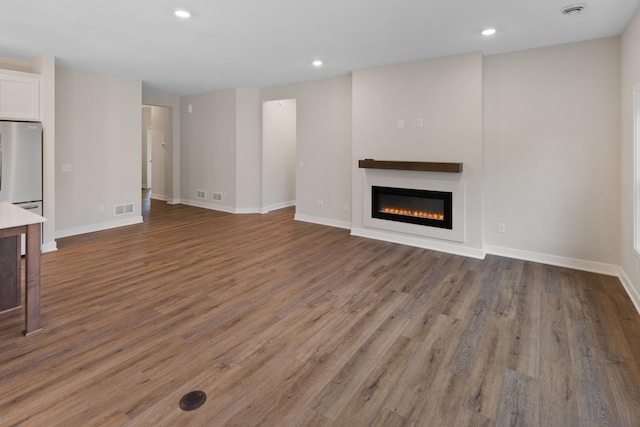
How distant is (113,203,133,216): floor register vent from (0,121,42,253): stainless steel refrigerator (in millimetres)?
1611

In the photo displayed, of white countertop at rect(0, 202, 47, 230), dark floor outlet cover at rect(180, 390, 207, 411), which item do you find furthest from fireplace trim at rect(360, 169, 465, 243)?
white countertop at rect(0, 202, 47, 230)

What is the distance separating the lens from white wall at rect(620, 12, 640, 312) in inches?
122

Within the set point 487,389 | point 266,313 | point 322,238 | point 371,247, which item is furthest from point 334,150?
point 487,389

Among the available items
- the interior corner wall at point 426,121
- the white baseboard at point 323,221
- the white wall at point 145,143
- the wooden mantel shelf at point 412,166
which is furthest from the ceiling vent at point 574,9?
the white wall at point 145,143

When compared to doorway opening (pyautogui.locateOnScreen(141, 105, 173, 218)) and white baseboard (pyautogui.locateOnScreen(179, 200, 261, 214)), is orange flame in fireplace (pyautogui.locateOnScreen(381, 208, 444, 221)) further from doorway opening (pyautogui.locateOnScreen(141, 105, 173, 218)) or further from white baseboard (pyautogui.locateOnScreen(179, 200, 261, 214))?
Answer: doorway opening (pyautogui.locateOnScreen(141, 105, 173, 218))

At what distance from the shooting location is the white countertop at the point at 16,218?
7.63ft

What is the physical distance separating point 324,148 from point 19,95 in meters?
4.38

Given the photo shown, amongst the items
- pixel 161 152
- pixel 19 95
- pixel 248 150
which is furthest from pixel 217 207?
pixel 19 95

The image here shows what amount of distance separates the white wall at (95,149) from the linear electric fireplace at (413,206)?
14.6 ft

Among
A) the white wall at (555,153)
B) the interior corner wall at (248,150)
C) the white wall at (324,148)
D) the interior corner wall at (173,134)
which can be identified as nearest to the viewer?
the white wall at (555,153)

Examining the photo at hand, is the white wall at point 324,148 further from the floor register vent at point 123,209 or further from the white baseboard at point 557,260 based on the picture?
the floor register vent at point 123,209

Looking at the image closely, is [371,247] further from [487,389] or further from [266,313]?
[487,389]

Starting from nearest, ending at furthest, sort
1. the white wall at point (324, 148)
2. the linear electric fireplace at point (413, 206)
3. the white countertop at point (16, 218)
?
the white countertop at point (16, 218) < the linear electric fireplace at point (413, 206) < the white wall at point (324, 148)

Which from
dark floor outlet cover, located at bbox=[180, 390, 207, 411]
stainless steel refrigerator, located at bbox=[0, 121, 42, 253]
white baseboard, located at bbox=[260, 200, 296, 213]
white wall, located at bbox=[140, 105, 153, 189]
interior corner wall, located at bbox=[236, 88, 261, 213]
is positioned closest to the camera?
dark floor outlet cover, located at bbox=[180, 390, 207, 411]
